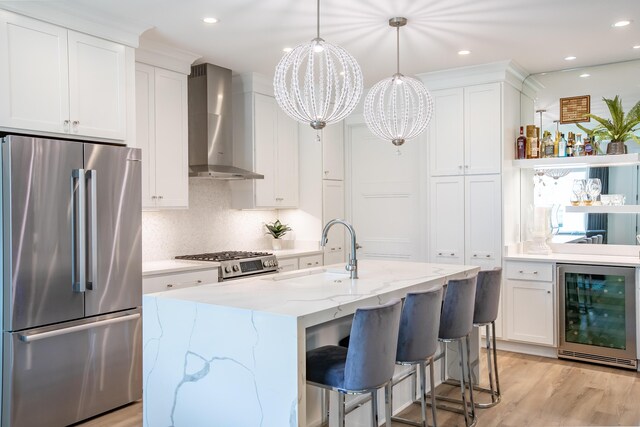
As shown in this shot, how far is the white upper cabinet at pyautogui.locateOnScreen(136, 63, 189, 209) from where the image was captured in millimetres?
4227

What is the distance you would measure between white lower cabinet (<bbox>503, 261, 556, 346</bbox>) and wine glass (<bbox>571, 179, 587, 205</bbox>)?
2.49 feet

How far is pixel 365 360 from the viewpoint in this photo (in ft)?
7.39

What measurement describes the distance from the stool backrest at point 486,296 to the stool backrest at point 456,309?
13.6 inches

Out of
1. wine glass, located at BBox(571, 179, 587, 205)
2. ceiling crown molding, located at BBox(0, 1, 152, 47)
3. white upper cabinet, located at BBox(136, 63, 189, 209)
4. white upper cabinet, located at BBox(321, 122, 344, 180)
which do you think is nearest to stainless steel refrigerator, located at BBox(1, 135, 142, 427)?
white upper cabinet, located at BBox(136, 63, 189, 209)

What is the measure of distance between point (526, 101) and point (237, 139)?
9.87ft

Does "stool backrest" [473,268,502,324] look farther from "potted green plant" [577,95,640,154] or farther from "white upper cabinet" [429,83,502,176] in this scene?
"potted green plant" [577,95,640,154]

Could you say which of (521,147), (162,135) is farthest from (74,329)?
(521,147)

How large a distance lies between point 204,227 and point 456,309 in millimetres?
2855

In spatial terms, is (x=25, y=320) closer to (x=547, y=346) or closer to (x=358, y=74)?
(x=358, y=74)

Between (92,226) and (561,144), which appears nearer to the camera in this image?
(92,226)

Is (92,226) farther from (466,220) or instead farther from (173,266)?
(466,220)

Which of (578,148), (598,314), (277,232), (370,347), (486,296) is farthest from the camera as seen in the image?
(277,232)

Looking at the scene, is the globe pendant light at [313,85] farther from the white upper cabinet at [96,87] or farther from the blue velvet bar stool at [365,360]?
the white upper cabinet at [96,87]

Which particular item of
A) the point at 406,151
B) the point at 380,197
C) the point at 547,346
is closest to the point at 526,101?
the point at 406,151
